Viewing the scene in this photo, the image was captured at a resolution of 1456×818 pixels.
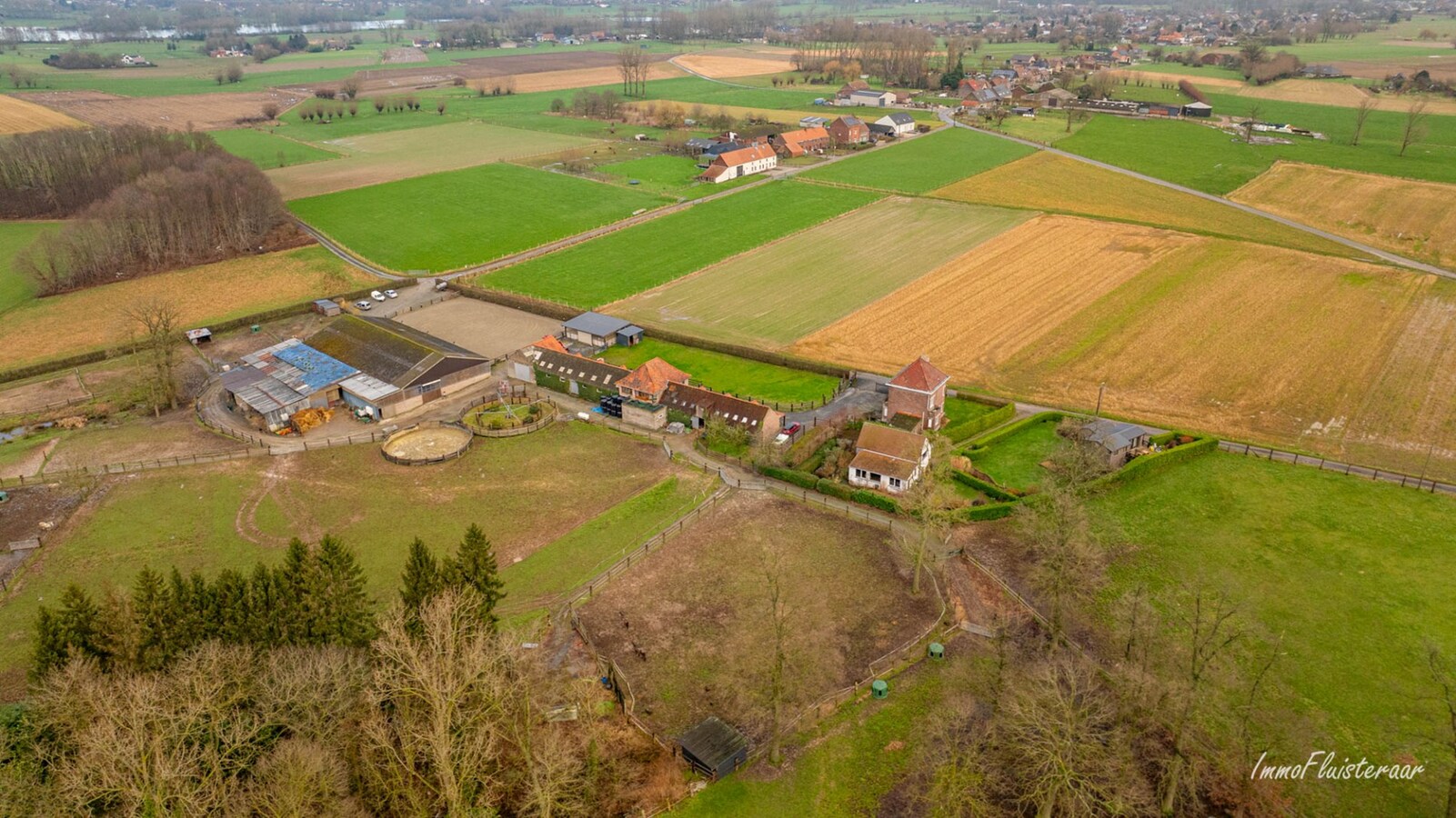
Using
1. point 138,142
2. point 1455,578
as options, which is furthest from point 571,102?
point 1455,578

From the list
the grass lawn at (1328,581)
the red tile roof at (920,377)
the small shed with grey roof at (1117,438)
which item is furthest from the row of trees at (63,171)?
the grass lawn at (1328,581)

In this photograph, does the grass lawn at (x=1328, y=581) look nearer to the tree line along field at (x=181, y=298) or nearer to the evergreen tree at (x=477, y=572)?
the evergreen tree at (x=477, y=572)

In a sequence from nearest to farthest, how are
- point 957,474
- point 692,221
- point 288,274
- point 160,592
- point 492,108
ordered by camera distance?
1. point 160,592
2. point 957,474
3. point 288,274
4. point 692,221
5. point 492,108

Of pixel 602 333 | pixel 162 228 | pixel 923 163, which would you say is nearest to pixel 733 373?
pixel 602 333

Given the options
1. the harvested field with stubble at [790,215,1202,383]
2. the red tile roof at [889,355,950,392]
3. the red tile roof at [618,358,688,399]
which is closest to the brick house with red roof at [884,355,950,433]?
the red tile roof at [889,355,950,392]

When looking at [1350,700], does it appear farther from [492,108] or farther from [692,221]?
[492,108]

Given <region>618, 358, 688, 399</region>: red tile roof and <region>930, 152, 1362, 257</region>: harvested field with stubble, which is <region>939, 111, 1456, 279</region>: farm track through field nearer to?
<region>930, 152, 1362, 257</region>: harvested field with stubble

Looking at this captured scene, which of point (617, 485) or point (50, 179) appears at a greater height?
point (50, 179)
